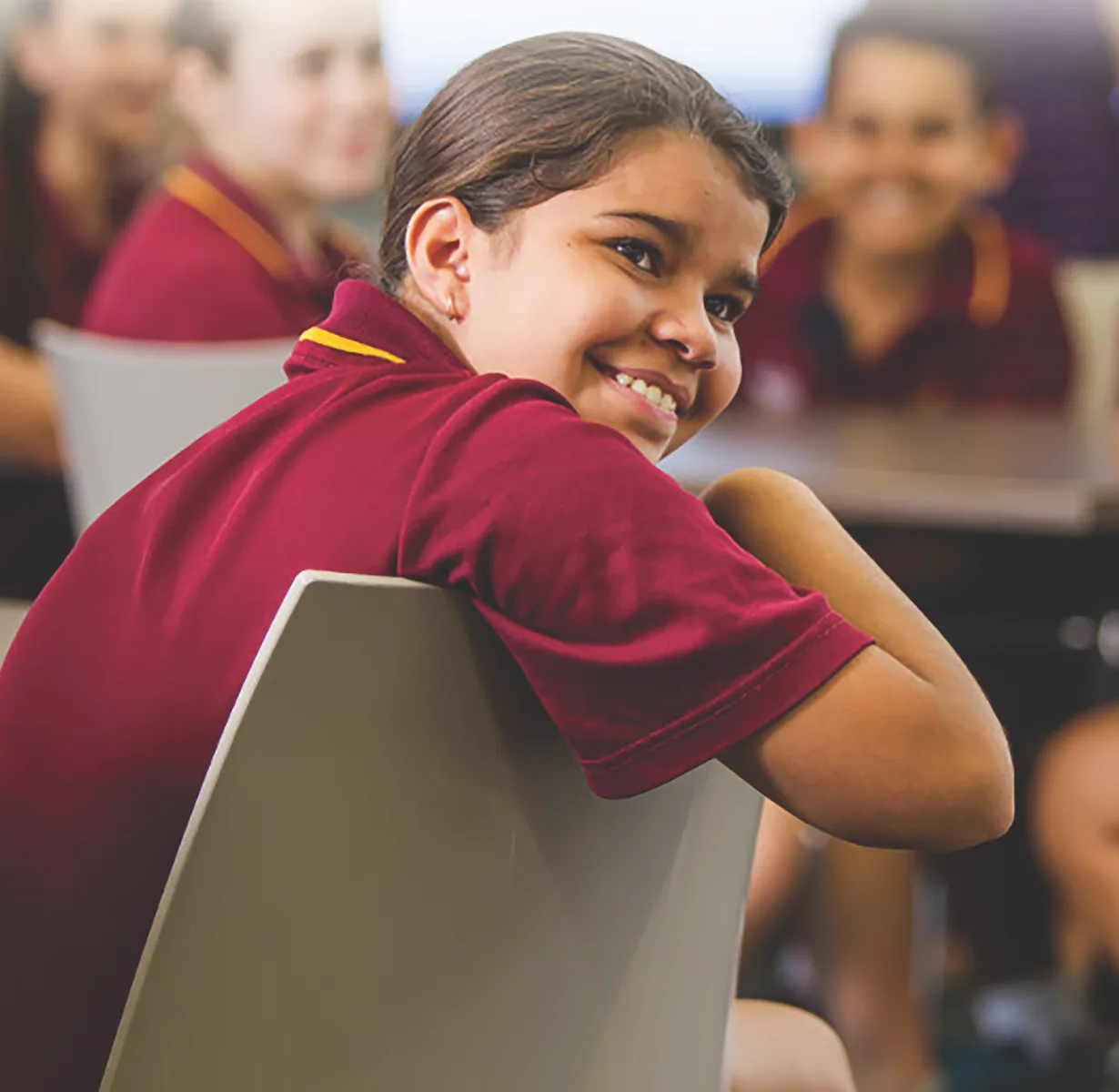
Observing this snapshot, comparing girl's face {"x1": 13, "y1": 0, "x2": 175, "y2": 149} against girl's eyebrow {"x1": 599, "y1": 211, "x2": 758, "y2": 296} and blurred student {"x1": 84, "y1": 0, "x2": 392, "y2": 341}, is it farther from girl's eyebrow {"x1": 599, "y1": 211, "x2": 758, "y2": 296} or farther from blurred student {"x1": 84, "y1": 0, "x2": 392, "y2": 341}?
girl's eyebrow {"x1": 599, "y1": 211, "x2": 758, "y2": 296}

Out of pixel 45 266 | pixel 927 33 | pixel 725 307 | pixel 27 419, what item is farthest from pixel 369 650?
pixel 927 33

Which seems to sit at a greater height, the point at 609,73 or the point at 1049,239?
the point at 609,73

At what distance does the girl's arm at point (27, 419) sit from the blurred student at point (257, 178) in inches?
6.9

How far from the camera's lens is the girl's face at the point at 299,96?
2043 mm

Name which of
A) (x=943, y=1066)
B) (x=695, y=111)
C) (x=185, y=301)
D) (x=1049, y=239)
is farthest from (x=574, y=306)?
(x=1049, y=239)

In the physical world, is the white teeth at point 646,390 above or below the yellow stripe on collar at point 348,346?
below

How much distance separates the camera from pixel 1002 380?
3.08 metres

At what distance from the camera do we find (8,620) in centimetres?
100

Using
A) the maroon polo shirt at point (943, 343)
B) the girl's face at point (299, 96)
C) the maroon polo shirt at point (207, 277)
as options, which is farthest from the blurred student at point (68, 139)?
the maroon polo shirt at point (943, 343)

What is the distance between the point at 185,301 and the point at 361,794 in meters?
1.35

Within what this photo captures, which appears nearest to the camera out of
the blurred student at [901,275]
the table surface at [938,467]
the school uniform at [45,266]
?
the table surface at [938,467]

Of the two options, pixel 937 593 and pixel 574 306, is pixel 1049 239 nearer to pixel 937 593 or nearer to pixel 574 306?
pixel 937 593

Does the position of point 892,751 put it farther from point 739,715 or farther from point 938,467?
point 938,467

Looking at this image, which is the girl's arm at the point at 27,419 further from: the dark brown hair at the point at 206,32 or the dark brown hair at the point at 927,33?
the dark brown hair at the point at 927,33
